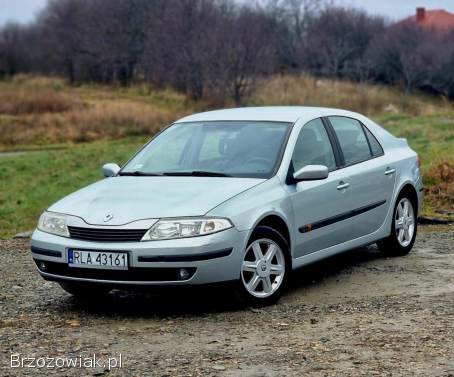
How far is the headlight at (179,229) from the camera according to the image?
5.89 meters

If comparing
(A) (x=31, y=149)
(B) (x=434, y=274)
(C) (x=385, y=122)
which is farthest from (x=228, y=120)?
(A) (x=31, y=149)

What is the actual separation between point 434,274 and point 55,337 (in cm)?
349

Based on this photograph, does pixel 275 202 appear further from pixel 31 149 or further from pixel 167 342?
pixel 31 149

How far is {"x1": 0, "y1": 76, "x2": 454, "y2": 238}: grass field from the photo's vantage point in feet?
52.9

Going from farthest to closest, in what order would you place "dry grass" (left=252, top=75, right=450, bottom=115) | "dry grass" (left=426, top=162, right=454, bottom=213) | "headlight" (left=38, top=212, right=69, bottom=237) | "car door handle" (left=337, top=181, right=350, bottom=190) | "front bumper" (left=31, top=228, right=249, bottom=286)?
"dry grass" (left=252, top=75, right=450, bottom=115), "dry grass" (left=426, top=162, right=454, bottom=213), "car door handle" (left=337, top=181, right=350, bottom=190), "headlight" (left=38, top=212, right=69, bottom=237), "front bumper" (left=31, top=228, right=249, bottom=286)

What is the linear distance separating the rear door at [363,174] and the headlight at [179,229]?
1.83 metres

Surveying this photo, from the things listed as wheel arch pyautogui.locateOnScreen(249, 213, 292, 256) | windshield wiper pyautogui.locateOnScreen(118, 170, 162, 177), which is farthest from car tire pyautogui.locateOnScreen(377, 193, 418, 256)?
windshield wiper pyautogui.locateOnScreen(118, 170, 162, 177)

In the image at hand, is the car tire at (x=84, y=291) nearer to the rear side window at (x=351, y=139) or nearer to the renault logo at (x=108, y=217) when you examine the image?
the renault logo at (x=108, y=217)

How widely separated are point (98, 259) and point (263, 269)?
4.02 ft

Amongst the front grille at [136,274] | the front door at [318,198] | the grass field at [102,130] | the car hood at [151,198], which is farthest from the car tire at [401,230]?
the grass field at [102,130]

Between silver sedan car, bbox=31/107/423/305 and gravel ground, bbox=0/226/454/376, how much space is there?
0.93 ft

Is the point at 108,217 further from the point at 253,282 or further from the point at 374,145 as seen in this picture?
the point at 374,145

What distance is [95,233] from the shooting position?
601 centimetres

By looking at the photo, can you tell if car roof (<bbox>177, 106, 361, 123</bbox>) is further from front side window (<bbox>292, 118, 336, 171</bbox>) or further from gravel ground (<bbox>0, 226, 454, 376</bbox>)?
gravel ground (<bbox>0, 226, 454, 376</bbox>)
